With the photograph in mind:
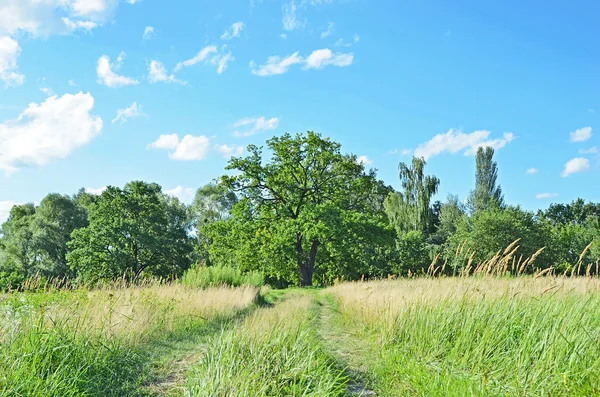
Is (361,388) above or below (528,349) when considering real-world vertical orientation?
below

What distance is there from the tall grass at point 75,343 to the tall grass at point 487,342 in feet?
10.2

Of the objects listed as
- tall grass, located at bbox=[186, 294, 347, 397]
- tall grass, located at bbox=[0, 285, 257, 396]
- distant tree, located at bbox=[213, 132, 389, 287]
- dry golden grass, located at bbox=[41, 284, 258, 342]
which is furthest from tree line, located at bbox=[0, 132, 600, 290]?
tall grass, located at bbox=[186, 294, 347, 397]

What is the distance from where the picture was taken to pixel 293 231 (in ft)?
82.1

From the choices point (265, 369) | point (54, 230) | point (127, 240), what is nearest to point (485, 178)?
point (127, 240)

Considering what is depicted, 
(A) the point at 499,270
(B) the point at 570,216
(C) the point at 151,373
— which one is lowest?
(C) the point at 151,373

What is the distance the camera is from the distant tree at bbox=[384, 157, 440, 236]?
39656 millimetres

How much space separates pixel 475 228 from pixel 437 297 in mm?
30173

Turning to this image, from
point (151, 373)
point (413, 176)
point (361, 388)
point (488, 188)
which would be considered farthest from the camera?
point (488, 188)

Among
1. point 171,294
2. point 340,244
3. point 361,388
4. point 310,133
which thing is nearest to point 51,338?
point 361,388

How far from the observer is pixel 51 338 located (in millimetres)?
4645

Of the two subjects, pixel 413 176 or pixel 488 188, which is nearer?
pixel 413 176

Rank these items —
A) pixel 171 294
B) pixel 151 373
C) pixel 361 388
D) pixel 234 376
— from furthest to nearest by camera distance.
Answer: pixel 171 294 → pixel 151 373 → pixel 361 388 → pixel 234 376

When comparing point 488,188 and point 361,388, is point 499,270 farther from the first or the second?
point 488,188

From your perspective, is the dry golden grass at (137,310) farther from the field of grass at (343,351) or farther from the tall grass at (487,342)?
the tall grass at (487,342)
